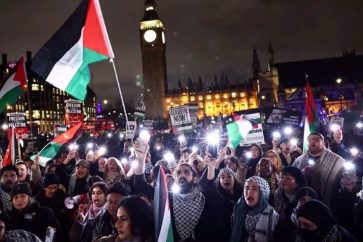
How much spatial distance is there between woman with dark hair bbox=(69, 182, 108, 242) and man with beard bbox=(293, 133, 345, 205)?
9.77 feet

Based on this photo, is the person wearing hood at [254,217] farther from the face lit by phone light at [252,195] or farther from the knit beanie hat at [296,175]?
the knit beanie hat at [296,175]

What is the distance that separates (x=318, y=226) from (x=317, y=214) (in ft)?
0.35

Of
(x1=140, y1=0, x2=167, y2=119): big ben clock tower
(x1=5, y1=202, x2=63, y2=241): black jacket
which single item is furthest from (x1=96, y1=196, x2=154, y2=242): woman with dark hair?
(x1=140, y1=0, x2=167, y2=119): big ben clock tower

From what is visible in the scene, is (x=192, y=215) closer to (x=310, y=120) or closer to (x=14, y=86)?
(x=310, y=120)

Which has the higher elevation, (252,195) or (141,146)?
(141,146)

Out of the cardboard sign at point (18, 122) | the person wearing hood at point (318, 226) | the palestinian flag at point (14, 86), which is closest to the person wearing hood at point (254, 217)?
the person wearing hood at point (318, 226)

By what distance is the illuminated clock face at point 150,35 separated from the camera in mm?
93688

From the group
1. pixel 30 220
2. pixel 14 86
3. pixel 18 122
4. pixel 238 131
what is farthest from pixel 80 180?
pixel 18 122

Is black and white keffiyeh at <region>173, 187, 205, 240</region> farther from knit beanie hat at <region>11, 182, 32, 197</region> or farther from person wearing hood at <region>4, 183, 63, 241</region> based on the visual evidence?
knit beanie hat at <region>11, 182, 32, 197</region>

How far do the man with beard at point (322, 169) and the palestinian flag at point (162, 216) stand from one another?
2838 mm

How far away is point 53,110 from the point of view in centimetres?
8906

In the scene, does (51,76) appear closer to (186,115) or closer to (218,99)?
(186,115)

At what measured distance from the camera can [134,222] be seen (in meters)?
A: 3.04

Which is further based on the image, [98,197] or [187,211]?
[98,197]
